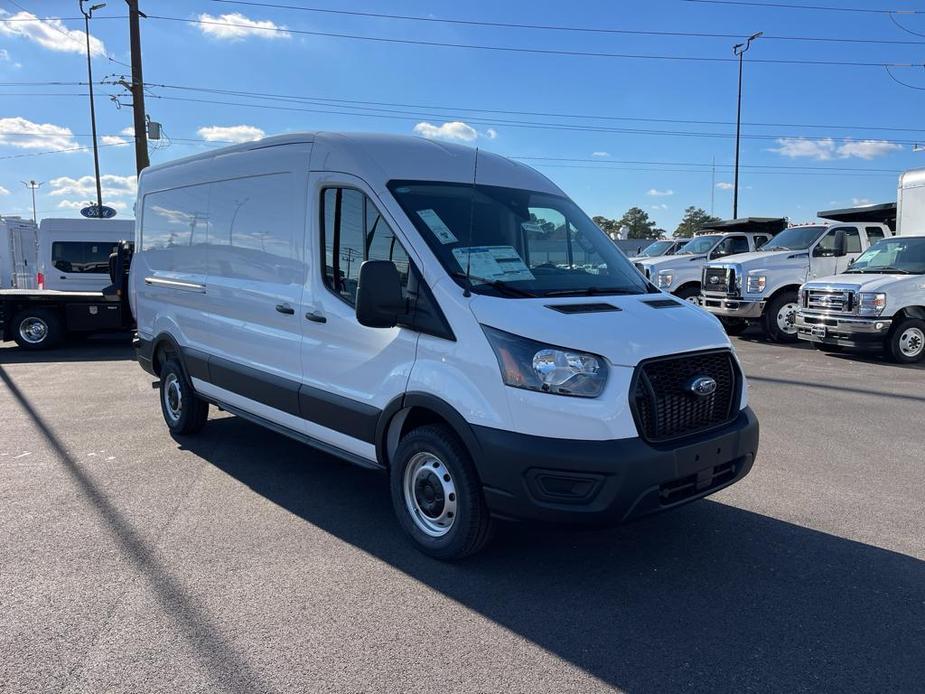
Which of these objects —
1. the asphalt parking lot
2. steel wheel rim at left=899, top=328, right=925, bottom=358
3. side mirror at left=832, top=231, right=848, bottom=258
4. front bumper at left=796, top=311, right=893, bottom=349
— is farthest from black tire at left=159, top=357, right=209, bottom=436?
side mirror at left=832, top=231, right=848, bottom=258

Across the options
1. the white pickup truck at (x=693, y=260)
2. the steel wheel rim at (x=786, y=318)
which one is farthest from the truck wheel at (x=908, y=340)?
the white pickup truck at (x=693, y=260)

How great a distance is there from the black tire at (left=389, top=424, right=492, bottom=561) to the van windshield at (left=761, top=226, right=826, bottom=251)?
42.3 ft

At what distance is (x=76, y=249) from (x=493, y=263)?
14.1 meters

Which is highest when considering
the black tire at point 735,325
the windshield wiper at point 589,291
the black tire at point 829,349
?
Answer: the windshield wiper at point 589,291

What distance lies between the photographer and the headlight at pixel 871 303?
1129 cm

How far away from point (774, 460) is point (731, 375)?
7.97 feet

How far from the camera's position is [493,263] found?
4.08 meters

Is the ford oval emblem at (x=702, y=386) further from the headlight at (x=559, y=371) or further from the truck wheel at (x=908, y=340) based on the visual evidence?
the truck wheel at (x=908, y=340)

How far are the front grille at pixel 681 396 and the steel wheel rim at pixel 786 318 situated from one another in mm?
11178

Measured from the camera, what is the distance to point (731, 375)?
4047 millimetres

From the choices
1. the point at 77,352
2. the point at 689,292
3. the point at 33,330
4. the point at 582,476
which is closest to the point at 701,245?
the point at 689,292

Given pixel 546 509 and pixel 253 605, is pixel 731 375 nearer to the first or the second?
pixel 546 509

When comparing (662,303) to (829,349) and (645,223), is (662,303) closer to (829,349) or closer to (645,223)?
(829,349)

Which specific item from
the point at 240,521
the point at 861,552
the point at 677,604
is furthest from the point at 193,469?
the point at 861,552
